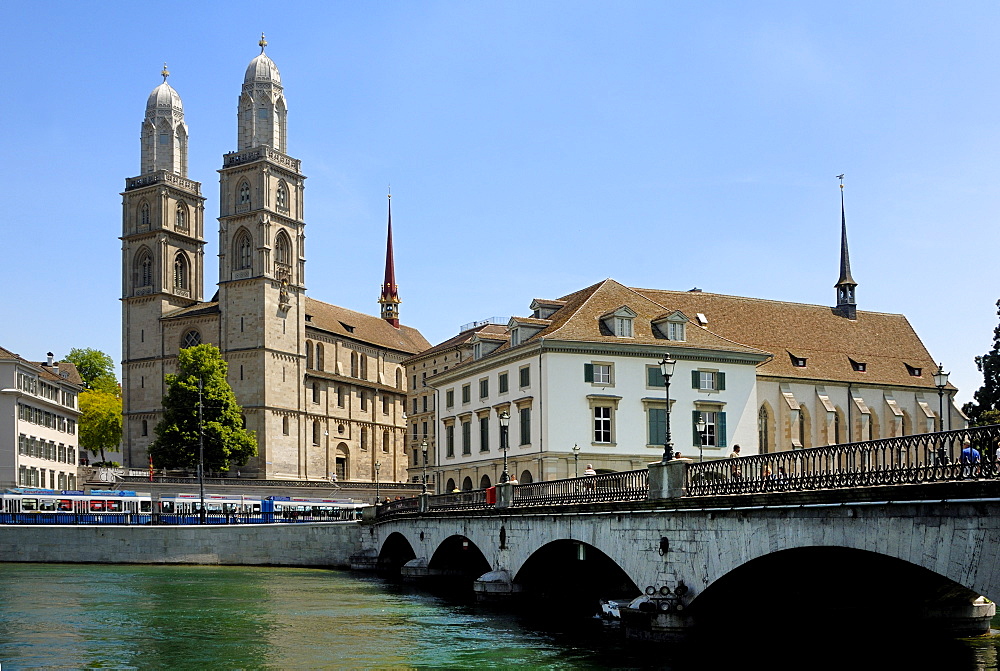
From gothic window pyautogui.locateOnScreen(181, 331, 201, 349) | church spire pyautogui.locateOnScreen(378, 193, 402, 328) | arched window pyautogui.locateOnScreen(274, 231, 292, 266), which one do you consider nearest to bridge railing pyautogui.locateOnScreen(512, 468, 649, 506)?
arched window pyautogui.locateOnScreen(274, 231, 292, 266)

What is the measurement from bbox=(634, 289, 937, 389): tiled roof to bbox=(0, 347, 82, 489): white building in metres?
42.6

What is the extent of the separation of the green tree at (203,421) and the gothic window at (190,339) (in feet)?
34.0

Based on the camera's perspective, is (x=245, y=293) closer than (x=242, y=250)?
Yes

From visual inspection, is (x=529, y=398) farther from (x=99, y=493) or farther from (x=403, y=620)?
(x=99, y=493)

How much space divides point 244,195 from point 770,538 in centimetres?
8993

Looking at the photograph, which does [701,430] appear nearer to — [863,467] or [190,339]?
[863,467]

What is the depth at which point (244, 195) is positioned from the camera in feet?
354

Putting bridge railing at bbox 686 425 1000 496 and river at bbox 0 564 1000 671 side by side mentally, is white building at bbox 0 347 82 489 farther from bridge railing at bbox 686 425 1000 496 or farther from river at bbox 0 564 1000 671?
bridge railing at bbox 686 425 1000 496

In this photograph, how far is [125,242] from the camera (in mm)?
110750

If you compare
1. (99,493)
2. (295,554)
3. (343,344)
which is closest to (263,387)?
(343,344)

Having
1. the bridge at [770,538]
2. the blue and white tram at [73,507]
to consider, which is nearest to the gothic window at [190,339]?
the blue and white tram at [73,507]

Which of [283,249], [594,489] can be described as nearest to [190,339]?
[283,249]

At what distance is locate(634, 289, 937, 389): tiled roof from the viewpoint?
233ft

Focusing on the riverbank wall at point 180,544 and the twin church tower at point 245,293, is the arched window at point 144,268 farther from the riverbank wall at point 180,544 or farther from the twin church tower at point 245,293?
the riverbank wall at point 180,544
